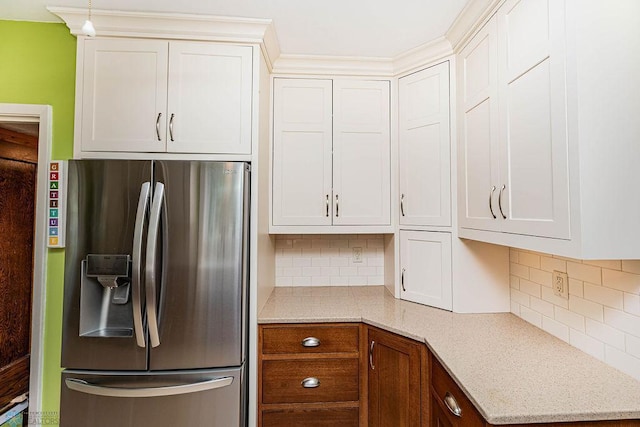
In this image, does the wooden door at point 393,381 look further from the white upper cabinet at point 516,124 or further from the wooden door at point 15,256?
the wooden door at point 15,256

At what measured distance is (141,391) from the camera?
1455mm

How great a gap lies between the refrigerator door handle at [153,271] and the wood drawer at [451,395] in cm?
126

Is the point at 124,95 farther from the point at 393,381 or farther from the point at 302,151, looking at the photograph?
the point at 393,381

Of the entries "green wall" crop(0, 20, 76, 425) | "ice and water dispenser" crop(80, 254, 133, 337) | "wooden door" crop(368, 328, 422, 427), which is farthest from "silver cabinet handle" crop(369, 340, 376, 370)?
"green wall" crop(0, 20, 76, 425)

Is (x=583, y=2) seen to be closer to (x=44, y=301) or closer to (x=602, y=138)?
(x=602, y=138)

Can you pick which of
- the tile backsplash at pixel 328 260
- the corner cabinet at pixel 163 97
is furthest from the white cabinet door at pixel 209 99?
the tile backsplash at pixel 328 260

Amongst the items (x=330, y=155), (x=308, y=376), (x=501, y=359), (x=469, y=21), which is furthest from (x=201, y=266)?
(x=469, y=21)

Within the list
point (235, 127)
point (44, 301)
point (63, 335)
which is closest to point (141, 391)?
point (63, 335)

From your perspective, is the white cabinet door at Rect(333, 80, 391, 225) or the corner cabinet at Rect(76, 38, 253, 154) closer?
the corner cabinet at Rect(76, 38, 253, 154)

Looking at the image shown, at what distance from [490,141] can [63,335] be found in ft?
7.18

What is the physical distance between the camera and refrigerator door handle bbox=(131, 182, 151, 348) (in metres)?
1.41

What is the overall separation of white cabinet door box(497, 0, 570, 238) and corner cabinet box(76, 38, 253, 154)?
1.22 m

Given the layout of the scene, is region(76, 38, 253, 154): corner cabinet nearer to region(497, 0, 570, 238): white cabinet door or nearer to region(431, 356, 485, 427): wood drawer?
region(497, 0, 570, 238): white cabinet door

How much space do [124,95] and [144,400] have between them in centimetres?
152
